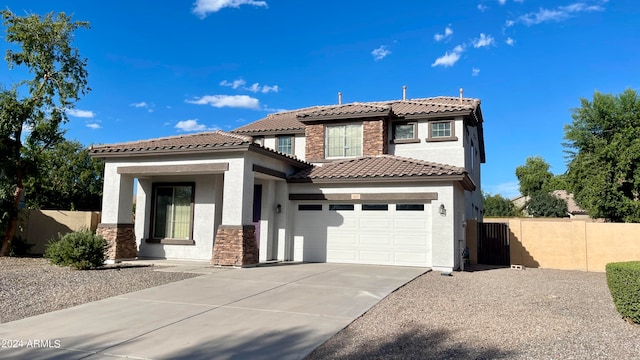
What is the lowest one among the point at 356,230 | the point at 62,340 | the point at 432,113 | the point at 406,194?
the point at 62,340

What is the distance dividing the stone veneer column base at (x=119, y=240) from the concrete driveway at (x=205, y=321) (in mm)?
5427

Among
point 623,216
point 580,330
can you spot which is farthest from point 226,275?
point 623,216

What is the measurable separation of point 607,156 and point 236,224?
25911 mm

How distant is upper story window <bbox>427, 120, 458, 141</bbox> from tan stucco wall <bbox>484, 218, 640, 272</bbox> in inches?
187

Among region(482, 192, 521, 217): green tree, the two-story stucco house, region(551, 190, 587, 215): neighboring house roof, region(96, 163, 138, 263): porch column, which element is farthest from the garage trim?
region(482, 192, 521, 217): green tree

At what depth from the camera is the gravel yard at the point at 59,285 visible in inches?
339

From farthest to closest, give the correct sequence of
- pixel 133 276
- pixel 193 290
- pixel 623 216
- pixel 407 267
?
pixel 623 216, pixel 407 267, pixel 133 276, pixel 193 290

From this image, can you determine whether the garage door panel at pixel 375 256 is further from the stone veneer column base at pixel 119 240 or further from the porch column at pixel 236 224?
the stone veneer column base at pixel 119 240

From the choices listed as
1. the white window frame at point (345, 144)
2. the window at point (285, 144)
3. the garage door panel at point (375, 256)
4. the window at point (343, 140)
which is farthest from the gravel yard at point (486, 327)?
the window at point (285, 144)

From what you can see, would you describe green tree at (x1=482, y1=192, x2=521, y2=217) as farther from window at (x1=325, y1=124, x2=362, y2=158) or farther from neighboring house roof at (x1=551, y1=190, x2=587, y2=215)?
window at (x1=325, y1=124, x2=362, y2=158)

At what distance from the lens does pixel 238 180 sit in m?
14.0

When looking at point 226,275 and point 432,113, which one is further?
point 432,113

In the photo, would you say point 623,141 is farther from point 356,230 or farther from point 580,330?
point 580,330

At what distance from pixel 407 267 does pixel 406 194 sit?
2506mm
